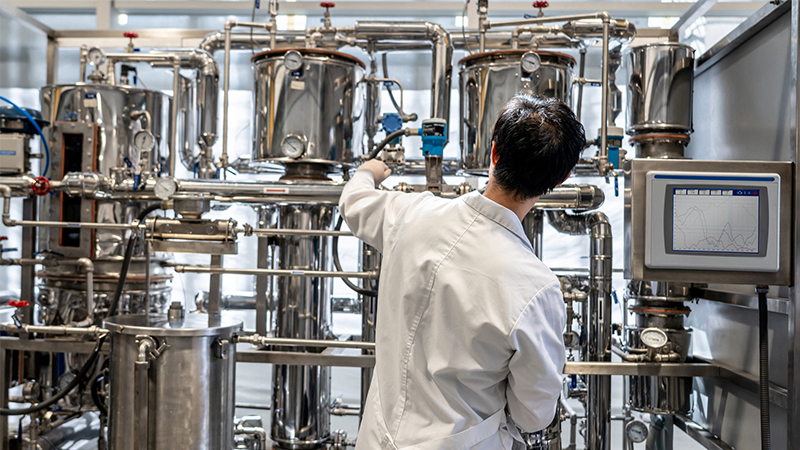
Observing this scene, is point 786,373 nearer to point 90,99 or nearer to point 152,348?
point 152,348

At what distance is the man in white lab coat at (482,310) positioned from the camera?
105 cm

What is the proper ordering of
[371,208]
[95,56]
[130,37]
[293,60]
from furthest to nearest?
[130,37] < [95,56] < [293,60] < [371,208]

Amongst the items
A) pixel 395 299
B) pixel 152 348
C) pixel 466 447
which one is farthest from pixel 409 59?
pixel 466 447

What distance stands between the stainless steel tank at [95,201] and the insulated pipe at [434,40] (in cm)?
92

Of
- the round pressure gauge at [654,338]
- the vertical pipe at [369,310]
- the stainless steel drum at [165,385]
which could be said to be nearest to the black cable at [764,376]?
the round pressure gauge at [654,338]

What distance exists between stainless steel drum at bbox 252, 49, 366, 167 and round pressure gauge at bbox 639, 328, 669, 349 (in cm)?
115

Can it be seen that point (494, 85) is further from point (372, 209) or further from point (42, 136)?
point (42, 136)

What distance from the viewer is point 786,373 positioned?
180cm

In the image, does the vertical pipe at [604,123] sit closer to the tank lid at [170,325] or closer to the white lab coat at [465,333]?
the white lab coat at [465,333]

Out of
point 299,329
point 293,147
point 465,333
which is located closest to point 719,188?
point 465,333

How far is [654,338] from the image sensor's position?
6.44 feet

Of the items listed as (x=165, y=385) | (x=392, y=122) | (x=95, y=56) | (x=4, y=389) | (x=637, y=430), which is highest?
(x=95, y=56)

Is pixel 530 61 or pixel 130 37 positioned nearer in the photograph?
pixel 530 61

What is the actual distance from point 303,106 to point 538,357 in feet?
4.52
